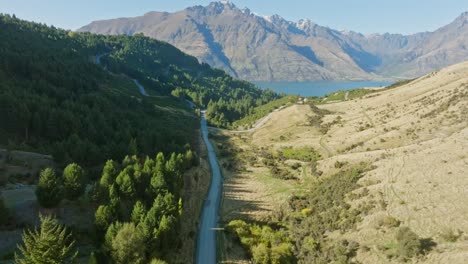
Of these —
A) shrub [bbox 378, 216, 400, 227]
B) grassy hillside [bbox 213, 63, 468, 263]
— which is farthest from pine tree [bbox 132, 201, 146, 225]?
shrub [bbox 378, 216, 400, 227]

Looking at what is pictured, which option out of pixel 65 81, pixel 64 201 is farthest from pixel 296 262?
pixel 65 81

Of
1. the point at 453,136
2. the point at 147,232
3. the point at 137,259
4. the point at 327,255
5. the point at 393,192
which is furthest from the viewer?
the point at 453,136

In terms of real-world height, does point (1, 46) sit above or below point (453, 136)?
above

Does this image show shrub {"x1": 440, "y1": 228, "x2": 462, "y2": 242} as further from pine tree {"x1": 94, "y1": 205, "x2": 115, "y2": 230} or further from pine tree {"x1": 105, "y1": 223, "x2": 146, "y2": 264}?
pine tree {"x1": 94, "y1": 205, "x2": 115, "y2": 230}

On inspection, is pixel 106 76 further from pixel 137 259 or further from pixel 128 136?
pixel 137 259

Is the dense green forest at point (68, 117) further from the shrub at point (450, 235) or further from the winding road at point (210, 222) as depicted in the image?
the shrub at point (450, 235)

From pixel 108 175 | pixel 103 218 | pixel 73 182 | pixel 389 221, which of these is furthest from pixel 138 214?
pixel 389 221

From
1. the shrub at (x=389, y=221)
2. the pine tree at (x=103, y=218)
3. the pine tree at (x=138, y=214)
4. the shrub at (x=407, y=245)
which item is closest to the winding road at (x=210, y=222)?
the pine tree at (x=138, y=214)
